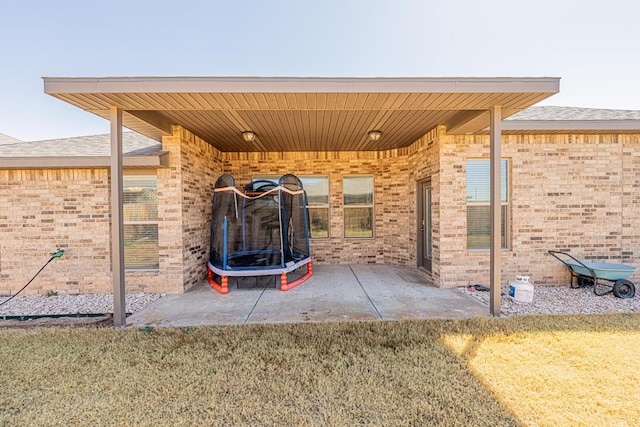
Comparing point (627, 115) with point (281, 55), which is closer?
point (627, 115)

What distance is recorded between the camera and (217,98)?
354 centimetres

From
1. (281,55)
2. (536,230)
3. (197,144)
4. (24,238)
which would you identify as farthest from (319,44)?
(24,238)

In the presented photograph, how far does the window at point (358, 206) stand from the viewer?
7.63 metres

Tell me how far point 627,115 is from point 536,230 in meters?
2.91

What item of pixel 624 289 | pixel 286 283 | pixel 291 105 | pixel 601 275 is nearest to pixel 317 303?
pixel 286 283

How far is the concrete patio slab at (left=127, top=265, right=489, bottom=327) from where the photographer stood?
13.2ft

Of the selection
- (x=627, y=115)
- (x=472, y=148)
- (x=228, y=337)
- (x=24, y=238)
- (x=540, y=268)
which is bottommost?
(x=228, y=337)

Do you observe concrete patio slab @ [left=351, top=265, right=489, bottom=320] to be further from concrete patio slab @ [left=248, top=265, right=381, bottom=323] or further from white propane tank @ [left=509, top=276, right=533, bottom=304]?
white propane tank @ [left=509, top=276, right=533, bottom=304]

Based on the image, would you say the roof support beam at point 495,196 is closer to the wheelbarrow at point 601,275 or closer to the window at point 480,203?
the window at point 480,203

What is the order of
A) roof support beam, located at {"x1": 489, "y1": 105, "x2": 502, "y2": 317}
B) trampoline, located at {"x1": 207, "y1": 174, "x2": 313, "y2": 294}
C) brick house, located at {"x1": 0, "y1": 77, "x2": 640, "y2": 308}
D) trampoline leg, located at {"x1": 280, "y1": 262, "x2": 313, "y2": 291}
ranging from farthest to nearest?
1. trampoline, located at {"x1": 207, "y1": 174, "x2": 313, "y2": 294}
2. trampoline leg, located at {"x1": 280, "y1": 262, "x2": 313, "y2": 291}
3. brick house, located at {"x1": 0, "y1": 77, "x2": 640, "y2": 308}
4. roof support beam, located at {"x1": 489, "y1": 105, "x2": 502, "y2": 317}

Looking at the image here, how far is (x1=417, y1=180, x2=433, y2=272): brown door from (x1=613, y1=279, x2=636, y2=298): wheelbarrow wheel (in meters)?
2.87

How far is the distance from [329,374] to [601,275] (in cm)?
501

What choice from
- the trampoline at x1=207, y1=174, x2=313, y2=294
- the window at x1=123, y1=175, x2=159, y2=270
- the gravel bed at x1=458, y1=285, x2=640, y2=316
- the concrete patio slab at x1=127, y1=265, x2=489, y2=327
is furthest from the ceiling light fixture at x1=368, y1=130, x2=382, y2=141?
the window at x1=123, y1=175, x2=159, y2=270

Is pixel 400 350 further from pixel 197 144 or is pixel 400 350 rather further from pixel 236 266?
pixel 197 144
